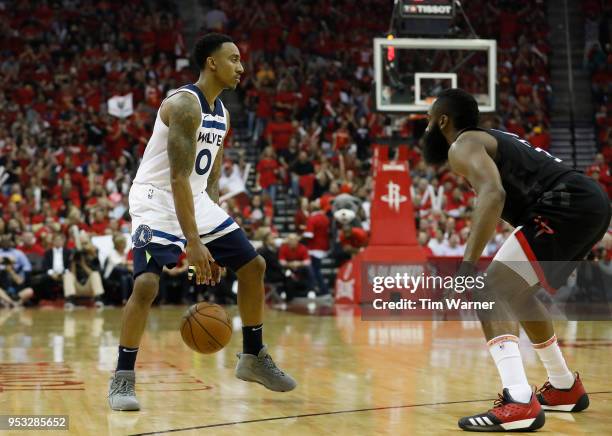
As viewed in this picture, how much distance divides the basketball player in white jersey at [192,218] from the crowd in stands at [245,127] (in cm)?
820

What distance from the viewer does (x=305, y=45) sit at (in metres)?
23.5

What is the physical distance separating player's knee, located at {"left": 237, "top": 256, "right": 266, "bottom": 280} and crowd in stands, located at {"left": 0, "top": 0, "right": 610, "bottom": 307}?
8.21 m

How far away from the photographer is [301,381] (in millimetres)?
6477

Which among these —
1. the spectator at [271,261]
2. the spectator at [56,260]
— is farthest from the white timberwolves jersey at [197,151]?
the spectator at [56,260]

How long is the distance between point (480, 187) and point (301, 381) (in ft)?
7.58

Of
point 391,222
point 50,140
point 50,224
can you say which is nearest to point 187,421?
point 391,222

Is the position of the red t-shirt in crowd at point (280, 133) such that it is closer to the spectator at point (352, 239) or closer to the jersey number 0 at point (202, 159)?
the spectator at point (352, 239)

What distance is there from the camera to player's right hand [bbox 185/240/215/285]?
520cm

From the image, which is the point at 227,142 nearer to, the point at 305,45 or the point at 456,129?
the point at 305,45

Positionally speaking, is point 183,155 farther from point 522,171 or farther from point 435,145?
point 522,171

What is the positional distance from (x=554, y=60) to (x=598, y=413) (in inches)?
766

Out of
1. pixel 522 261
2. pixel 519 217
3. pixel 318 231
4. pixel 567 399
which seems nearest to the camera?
pixel 522 261

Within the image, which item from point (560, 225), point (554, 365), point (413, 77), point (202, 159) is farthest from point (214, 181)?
point (413, 77)

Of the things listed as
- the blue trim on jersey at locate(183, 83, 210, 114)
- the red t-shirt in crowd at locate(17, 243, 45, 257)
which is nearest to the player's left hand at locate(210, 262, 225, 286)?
the blue trim on jersey at locate(183, 83, 210, 114)
